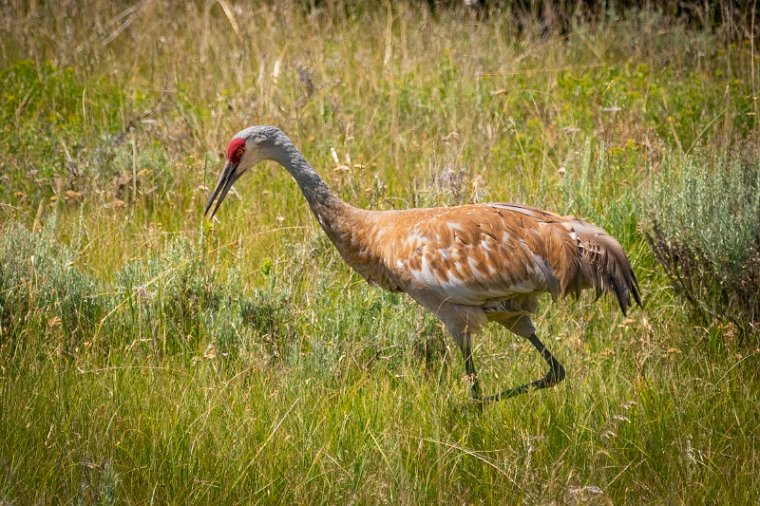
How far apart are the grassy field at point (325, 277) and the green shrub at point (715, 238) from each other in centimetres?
14

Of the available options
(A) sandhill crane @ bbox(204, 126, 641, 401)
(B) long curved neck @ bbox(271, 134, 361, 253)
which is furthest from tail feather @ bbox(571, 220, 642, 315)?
(B) long curved neck @ bbox(271, 134, 361, 253)

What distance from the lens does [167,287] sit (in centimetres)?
519

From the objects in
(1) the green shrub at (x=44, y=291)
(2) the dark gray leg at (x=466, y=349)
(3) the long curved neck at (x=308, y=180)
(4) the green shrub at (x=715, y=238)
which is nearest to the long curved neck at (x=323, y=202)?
(3) the long curved neck at (x=308, y=180)

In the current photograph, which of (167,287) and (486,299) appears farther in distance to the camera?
(167,287)

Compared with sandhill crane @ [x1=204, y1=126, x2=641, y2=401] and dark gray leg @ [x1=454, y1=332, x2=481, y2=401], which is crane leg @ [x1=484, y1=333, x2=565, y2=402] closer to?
sandhill crane @ [x1=204, y1=126, x2=641, y2=401]

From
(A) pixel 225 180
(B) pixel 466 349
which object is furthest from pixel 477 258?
(A) pixel 225 180

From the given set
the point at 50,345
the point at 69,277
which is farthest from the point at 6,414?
the point at 69,277

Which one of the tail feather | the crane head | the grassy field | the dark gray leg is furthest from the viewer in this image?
the crane head

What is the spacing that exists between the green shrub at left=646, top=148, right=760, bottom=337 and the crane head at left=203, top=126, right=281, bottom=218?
2019 millimetres

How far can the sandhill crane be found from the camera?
Answer: 15.2 feet

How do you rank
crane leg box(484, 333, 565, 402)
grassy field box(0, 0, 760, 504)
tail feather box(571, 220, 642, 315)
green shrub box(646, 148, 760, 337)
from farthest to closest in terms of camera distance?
green shrub box(646, 148, 760, 337), tail feather box(571, 220, 642, 315), crane leg box(484, 333, 565, 402), grassy field box(0, 0, 760, 504)

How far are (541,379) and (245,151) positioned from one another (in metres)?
1.87

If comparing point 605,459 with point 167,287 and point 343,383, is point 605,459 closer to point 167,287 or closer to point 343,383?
point 343,383

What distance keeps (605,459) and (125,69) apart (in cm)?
610
